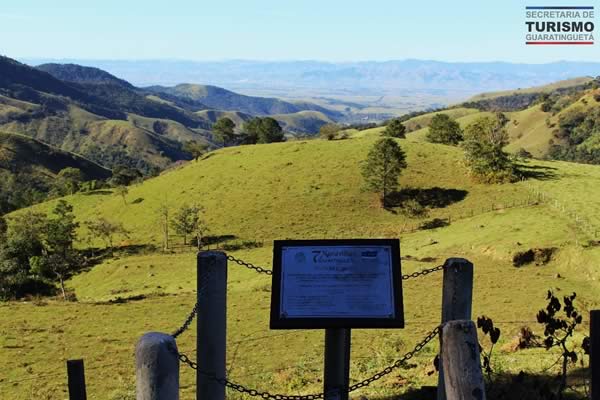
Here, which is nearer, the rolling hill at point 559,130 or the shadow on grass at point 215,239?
the shadow on grass at point 215,239

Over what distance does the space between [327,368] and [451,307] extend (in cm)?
175

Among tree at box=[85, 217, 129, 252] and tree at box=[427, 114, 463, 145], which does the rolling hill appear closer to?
tree at box=[427, 114, 463, 145]

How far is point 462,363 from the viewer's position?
452 cm

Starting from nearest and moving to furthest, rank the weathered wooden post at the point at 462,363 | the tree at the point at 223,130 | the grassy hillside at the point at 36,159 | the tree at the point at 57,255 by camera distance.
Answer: the weathered wooden post at the point at 462,363
the tree at the point at 57,255
the tree at the point at 223,130
the grassy hillside at the point at 36,159

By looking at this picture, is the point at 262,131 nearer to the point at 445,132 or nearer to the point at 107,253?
the point at 445,132

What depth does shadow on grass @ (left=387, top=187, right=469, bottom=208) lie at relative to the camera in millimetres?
53000

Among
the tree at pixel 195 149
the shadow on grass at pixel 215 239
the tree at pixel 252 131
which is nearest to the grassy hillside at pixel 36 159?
the tree at pixel 252 131

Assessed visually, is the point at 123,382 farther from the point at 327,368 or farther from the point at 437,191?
the point at 437,191

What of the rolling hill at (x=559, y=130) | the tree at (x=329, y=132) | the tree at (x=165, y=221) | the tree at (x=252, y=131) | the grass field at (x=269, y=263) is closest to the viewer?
the grass field at (x=269, y=263)

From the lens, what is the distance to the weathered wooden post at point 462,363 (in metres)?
4.48

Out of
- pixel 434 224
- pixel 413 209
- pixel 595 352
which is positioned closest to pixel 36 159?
pixel 413 209

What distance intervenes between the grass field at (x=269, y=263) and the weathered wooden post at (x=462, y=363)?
6.29 metres

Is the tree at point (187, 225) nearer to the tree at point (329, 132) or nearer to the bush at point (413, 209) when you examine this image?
the bush at point (413, 209)

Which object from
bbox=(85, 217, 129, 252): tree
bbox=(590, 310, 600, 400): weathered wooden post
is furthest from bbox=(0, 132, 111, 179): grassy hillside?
bbox=(590, 310, 600, 400): weathered wooden post
